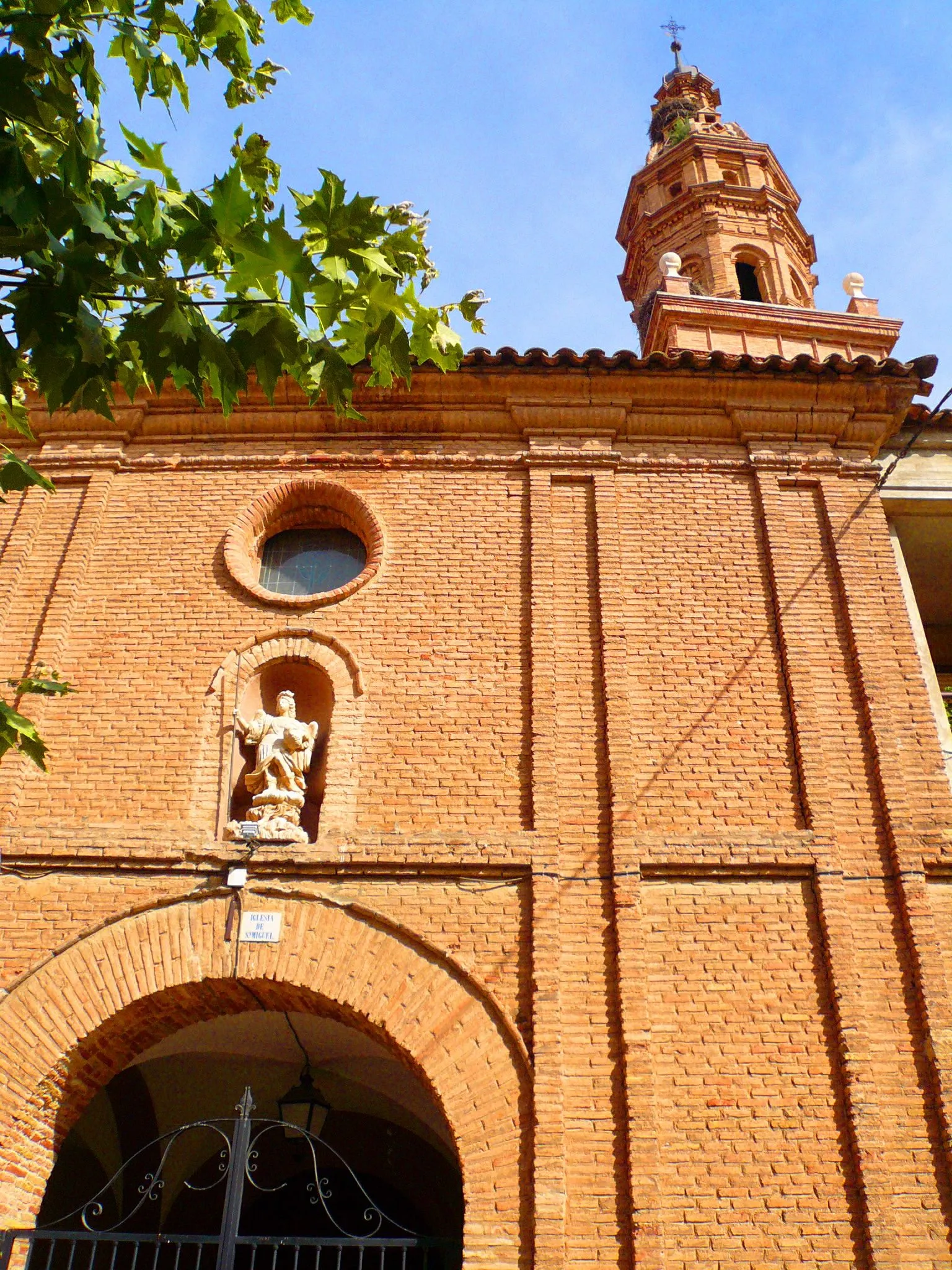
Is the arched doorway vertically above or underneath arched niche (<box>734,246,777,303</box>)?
underneath

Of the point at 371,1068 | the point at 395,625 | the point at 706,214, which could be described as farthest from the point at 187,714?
the point at 706,214

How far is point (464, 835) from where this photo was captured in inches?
279

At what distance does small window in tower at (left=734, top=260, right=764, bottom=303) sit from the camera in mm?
16703

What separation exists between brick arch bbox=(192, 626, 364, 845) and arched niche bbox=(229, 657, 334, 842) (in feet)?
0.16

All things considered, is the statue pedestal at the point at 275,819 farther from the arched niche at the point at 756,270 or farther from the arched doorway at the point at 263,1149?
the arched niche at the point at 756,270

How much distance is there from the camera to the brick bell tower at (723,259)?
47.8 feet

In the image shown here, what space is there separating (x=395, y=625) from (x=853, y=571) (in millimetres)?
3501

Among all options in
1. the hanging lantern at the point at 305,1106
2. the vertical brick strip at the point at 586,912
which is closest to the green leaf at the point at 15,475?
the vertical brick strip at the point at 586,912

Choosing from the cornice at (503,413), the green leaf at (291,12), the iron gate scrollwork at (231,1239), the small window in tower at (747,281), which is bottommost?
the iron gate scrollwork at (231,1239)

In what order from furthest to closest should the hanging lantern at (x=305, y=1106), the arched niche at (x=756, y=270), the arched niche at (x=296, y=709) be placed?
1. the arched niche at (x=756, y=270)
2. the hanging lantern at (x=305, y=1106)
3. the arched niche at (x=296, y=709)

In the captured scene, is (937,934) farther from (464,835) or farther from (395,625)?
(395,625)

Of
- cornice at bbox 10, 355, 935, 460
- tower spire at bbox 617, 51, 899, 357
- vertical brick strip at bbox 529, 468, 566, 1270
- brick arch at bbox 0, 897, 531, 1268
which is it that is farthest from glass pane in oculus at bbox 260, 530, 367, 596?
tower spire at bbox 617, 51, 899, 357

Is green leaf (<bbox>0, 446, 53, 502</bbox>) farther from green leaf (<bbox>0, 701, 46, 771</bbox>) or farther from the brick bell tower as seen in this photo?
the brick bell tower

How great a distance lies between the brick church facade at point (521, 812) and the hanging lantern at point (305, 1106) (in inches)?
14.9
